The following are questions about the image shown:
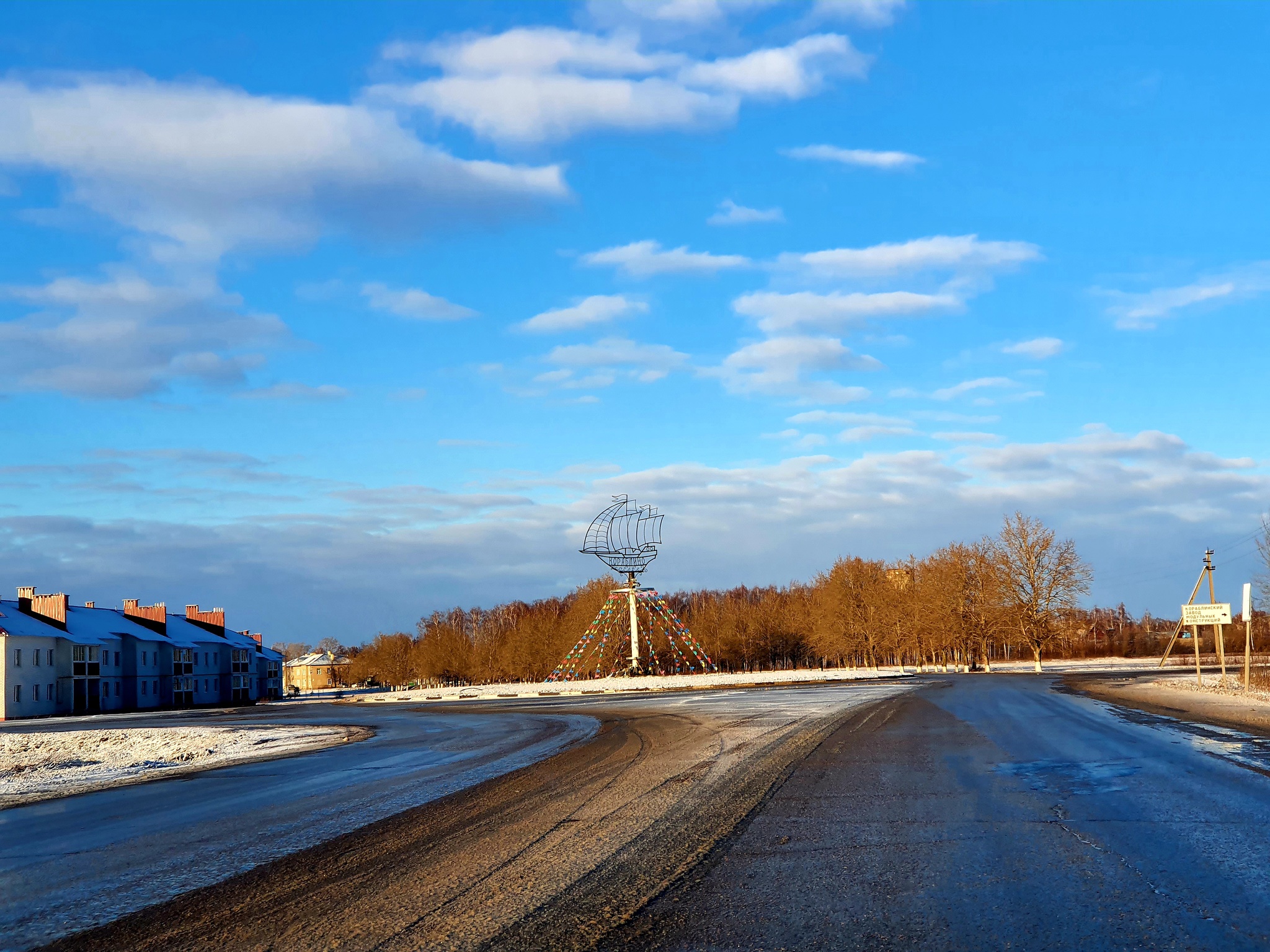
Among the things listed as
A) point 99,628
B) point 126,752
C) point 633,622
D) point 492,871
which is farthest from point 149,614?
point 492,871

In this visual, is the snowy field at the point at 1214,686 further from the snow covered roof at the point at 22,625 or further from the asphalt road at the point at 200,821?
the snow covered roof at the point at 22,625

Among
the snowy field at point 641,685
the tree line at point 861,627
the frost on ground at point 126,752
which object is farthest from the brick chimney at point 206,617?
the frost on ground at point 126,752

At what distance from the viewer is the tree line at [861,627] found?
7644 centimetres

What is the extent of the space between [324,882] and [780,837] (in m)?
4.02

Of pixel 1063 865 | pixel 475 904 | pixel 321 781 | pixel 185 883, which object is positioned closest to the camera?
pixel 475 904

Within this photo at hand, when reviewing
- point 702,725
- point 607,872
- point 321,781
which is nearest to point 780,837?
point 607,872

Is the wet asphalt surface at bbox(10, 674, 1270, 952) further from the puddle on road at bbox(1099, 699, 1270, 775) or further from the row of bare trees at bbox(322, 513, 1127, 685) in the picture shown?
the row of bare trees at bbox(322, 513, 1127, 685)

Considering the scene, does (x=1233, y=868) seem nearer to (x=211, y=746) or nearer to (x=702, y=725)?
(x=702, y=725)

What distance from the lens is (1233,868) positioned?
23.5ft

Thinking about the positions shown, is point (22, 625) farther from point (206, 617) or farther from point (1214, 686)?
point (1214, 686)

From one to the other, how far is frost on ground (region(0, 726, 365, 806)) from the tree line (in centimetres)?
5892

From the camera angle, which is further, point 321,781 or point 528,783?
point 321,781

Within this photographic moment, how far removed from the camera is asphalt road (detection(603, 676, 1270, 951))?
232 inches

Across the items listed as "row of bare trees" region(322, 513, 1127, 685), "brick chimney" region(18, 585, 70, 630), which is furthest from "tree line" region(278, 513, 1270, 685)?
"brick chimney" region(18, 585, 70, 630)
